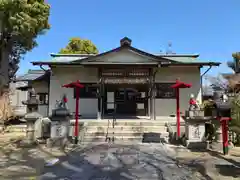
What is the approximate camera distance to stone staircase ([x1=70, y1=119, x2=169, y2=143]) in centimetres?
956

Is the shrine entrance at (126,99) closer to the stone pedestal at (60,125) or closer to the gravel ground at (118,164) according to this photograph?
the stone pedestal at (60,125)

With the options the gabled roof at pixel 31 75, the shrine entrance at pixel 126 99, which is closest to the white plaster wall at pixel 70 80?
the shrine entrance at pixel 126 99

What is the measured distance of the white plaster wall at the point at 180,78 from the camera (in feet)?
47.9

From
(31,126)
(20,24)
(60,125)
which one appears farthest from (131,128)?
(20,24)

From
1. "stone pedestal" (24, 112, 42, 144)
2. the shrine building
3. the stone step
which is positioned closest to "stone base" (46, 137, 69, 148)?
"stone pedestal" (24, 112, 42, 144)

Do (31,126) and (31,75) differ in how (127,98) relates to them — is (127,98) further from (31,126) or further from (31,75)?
(31,75)

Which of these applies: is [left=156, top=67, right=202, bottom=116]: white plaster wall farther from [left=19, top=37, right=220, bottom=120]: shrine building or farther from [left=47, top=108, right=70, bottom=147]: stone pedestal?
[left=47, top=108, right=70, bottom=147]: stone pedestal

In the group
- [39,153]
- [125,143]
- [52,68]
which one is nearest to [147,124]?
[125,143]

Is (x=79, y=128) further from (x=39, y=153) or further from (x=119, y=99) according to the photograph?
(x=119, y=99)

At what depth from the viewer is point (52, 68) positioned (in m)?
14.9

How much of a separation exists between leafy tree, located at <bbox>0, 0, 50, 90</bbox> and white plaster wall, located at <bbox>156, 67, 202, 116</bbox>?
1076 centimetres

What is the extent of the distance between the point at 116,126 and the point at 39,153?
4267 millimetres

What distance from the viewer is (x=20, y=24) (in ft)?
50.8

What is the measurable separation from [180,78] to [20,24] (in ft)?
42.3
